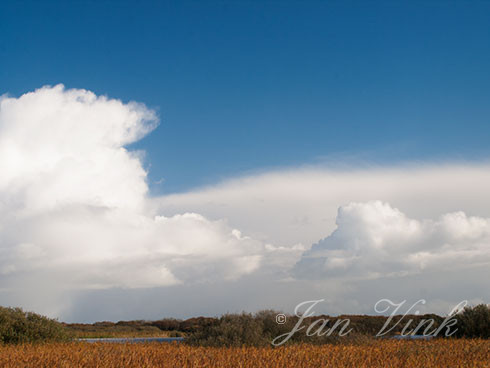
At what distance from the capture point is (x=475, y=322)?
24.4 metres

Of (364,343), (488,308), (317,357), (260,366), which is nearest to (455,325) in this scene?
(488,308)

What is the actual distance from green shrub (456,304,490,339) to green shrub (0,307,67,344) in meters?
19.1

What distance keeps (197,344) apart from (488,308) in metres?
15.3

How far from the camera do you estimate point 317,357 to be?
12.0 meters

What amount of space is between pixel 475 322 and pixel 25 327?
21.1 metres

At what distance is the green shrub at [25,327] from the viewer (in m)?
20.2

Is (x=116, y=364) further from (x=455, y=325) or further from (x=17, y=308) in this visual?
(x=455, y=325)

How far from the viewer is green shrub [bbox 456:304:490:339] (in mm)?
23984

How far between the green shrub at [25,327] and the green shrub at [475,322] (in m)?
19.1
